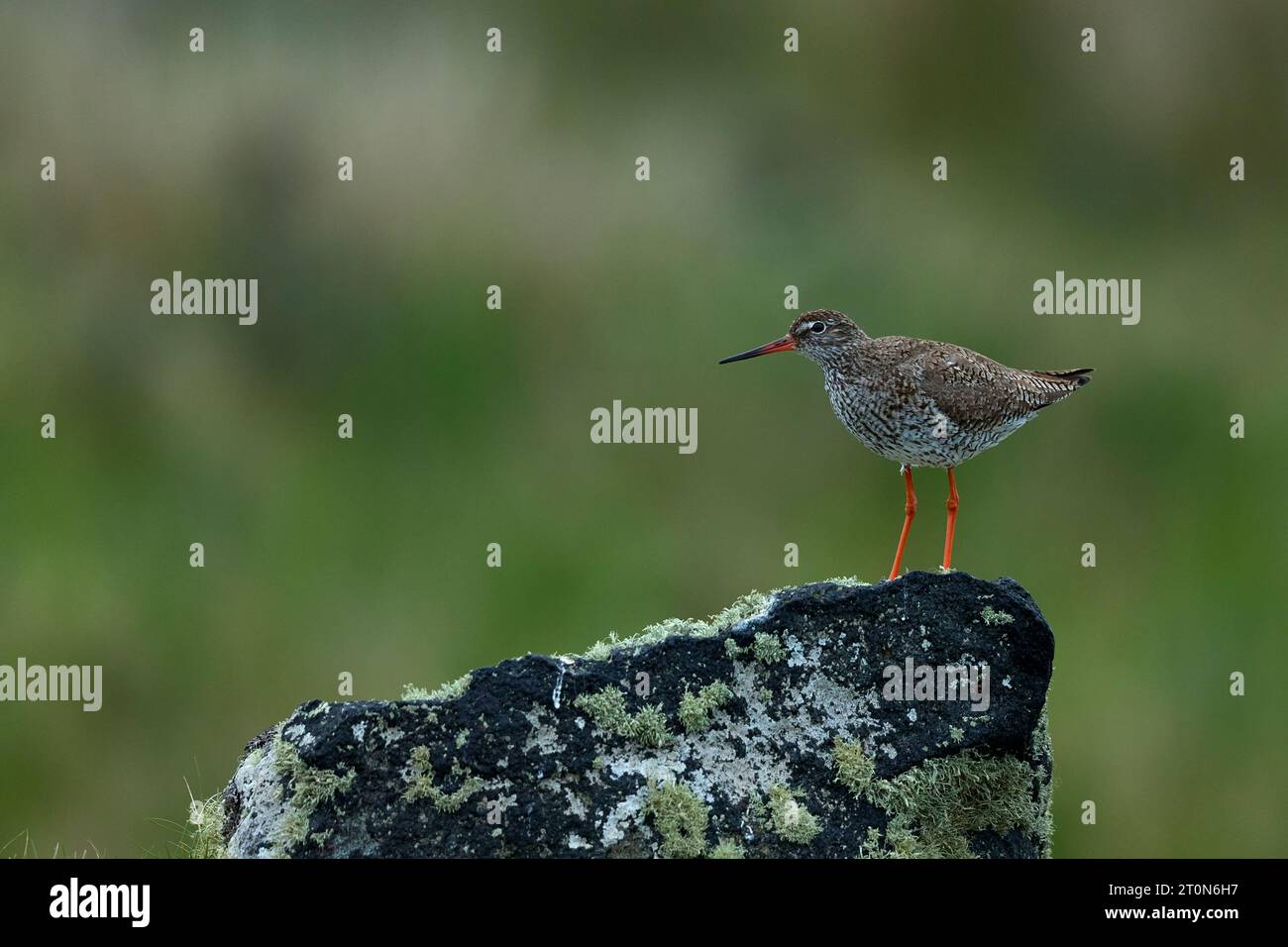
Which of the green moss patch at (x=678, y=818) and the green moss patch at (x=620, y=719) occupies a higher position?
the green moss patch at (x=620, y=719)

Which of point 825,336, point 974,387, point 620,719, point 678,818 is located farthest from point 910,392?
point 678,818

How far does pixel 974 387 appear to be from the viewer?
8.81 meters

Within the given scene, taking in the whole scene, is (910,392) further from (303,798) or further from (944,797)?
(303,798)

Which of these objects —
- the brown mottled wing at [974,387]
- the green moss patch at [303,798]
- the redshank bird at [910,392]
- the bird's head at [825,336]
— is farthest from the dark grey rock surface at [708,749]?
the bird's head at [825,336]

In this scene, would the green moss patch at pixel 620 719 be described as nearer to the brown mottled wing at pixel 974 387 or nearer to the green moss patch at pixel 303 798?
the green moss patch at pixel 303 798

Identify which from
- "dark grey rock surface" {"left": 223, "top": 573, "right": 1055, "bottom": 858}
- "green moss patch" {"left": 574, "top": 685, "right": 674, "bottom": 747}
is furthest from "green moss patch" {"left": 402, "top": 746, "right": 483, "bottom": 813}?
"green moss patch" {"left": 574, "top": 685, "right": 674, "bottom": 747}

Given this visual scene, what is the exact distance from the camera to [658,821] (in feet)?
20.9

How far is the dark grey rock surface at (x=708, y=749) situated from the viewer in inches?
252

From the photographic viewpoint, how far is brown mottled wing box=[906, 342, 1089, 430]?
865cm

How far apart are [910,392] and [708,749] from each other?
123 inches

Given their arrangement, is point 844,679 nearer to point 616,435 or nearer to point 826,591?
point 826,591

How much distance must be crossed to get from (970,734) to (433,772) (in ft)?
9.48

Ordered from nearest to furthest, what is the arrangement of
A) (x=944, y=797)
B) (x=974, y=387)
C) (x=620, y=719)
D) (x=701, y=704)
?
(x=620, y=719), (x=701, y=704), (x=944, y=797), (x=974, y=387)

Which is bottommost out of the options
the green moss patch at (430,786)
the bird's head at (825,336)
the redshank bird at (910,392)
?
the green moss patch at (430,786)
